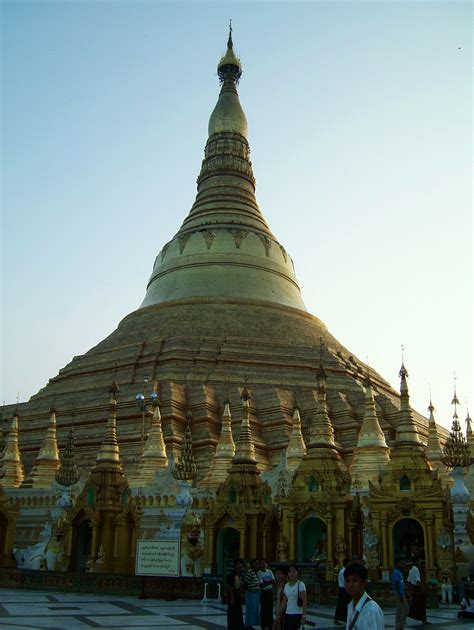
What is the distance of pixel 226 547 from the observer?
73.9 ft

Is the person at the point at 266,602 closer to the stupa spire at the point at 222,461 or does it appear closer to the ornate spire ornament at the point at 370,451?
the ornate spire ornament at the point at 370,451

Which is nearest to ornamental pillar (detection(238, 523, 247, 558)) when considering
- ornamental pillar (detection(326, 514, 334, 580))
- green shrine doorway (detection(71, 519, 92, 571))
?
ornamental pillar (detection(326, 514, 334, 580))

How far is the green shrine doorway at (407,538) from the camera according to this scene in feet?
67.3

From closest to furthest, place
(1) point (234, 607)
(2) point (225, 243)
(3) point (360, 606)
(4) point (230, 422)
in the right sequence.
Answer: (3) point (360, 606) < (1) point (234, 607) < (4) point (230, 422) < (2) point (225, 243)

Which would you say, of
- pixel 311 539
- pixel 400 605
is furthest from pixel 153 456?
pixel 400 605

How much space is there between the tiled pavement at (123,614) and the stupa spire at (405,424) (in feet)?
22.0

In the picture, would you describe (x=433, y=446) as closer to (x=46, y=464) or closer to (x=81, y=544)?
(x=81, y=544)

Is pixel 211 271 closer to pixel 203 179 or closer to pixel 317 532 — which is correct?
pixel 203 179

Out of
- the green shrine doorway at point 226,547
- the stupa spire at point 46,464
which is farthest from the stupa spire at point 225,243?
the green shrine doorway at point 226,547

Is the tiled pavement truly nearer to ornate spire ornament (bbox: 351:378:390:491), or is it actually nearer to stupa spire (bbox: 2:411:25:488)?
ornate spire ornament (bbox: 351:378:390:491)

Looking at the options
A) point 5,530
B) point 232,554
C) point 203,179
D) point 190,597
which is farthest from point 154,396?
point 203,179

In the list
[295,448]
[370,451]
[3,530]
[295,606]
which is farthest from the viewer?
[295,448]

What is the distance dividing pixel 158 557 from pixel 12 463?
18.4 metres

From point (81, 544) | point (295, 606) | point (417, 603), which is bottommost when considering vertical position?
point (417, 603)
